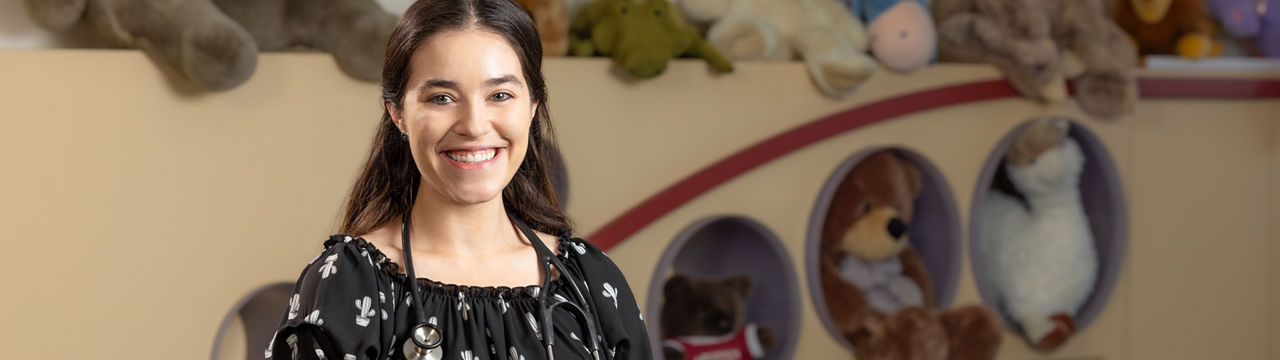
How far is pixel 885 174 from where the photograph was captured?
2553 mm

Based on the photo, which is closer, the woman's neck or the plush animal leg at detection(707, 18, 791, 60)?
the woman's neck

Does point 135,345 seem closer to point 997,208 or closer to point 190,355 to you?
point 190,355

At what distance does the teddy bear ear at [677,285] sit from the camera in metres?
2.45

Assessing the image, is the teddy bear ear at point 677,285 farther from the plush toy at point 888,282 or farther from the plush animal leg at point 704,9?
the plush animal leg at point 704,9

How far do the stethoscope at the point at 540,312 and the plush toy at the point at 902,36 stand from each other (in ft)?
4.87

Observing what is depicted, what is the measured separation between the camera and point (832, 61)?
2.33m

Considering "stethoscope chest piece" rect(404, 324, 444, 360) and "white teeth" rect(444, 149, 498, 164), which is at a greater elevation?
"white teeth" rect(444, 149, 498, 164)

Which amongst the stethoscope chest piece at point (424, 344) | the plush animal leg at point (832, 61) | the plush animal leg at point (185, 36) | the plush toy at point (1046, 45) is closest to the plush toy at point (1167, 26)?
the plush toy at point (1046, 45)

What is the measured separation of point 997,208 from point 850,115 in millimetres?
590

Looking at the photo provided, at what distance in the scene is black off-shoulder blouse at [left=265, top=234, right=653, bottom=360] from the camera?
0.92 meters

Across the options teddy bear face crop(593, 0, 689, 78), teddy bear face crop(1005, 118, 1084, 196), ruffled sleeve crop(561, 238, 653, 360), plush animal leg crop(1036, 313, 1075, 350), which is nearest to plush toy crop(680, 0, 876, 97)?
teddy bear face crop(593, 0, 689, 78)

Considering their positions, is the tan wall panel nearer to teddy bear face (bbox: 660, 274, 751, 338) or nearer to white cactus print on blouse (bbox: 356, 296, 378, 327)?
teddy bear face (bbox: 660, 274, 751, 338)

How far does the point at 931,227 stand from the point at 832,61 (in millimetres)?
506

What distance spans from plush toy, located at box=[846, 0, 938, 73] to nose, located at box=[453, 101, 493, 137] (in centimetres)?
160
